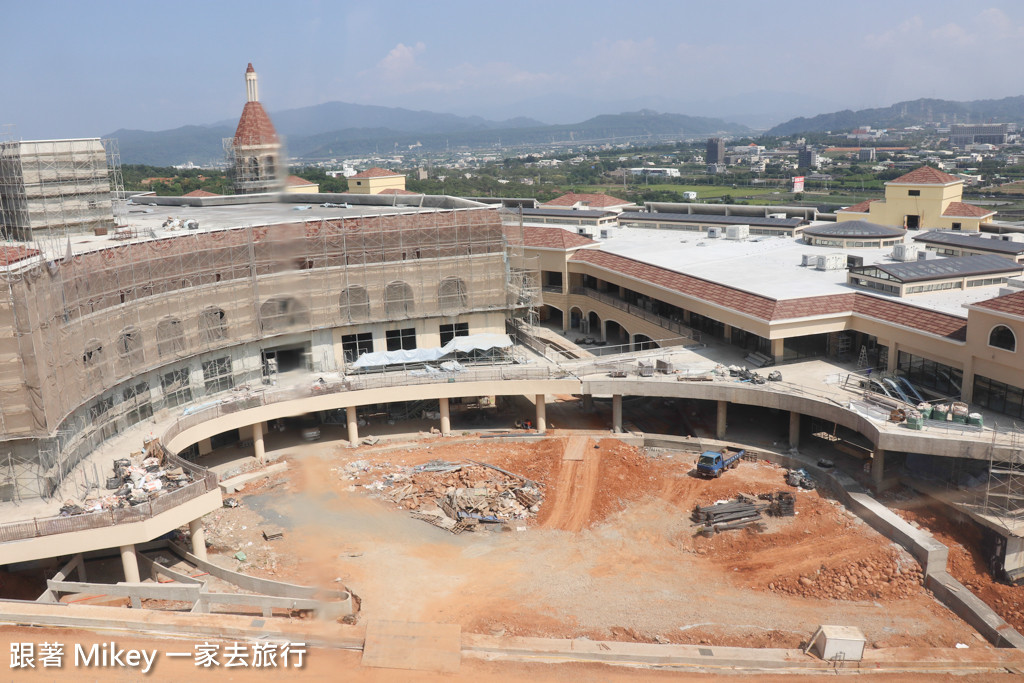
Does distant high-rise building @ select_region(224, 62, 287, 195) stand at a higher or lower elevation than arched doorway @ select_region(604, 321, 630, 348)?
higher

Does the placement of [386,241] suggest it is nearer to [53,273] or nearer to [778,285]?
[53,273]

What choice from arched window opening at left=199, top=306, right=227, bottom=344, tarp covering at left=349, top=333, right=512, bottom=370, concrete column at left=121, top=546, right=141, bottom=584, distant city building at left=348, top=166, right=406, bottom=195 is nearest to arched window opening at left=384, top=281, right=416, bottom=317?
tarp covering at left=349, top=333, right=512, bottom=370

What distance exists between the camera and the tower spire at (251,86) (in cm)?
1232

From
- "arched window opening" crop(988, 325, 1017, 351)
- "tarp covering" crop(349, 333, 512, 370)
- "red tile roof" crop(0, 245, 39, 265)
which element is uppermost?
"red tile roof" crop(0, 245, 39, 265)

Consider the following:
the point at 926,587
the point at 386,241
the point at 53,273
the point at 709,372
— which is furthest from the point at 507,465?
the point at 53,273

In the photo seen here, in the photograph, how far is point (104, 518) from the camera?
78.9ft

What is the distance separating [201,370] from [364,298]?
8.58 metres

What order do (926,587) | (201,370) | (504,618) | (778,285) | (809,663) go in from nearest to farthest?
(809,663)
(504,618)
(926,587)
(201,370)
(778,285)

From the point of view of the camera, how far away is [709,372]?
37.1 meters

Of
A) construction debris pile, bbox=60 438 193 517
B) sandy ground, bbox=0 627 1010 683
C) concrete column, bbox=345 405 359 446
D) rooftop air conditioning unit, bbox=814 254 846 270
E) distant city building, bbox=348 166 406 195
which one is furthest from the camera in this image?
distant city building, bbox=348 166 406 195

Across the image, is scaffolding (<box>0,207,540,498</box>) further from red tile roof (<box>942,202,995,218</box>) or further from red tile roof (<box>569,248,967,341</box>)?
red tile roof (<box>942,202,995,218</box>)

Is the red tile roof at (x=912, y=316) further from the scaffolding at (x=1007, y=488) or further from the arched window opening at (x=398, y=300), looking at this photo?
the arched window opening at (x=398, y=300)

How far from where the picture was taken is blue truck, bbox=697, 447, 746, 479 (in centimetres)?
3253

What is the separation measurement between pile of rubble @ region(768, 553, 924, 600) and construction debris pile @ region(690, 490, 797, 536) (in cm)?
333
